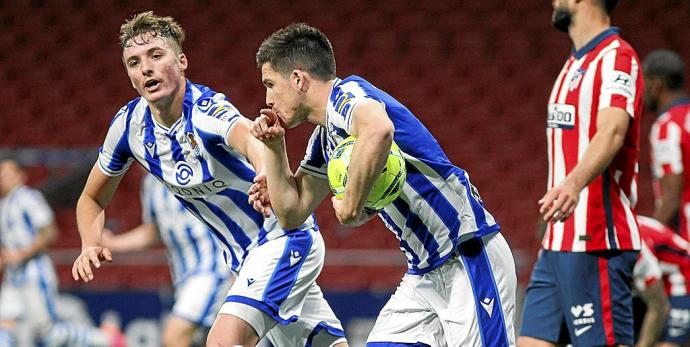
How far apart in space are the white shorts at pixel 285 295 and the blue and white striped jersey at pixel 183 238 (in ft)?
6.53

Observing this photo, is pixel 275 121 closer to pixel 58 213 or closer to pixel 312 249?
pixel 312 249

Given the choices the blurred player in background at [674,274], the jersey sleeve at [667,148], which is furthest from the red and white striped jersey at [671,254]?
the jersey sleeve at [667,148]

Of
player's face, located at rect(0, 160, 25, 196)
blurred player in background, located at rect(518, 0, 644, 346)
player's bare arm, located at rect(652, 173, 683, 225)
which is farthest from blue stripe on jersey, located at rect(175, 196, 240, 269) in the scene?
player's face, located at rect(0, 160, 25, 196)

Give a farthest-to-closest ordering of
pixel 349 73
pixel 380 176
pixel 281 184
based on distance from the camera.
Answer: pixel 349 73
pixel 281 184
pixel 380 176

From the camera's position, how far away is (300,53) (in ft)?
12.3

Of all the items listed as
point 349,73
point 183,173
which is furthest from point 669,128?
point 349,73

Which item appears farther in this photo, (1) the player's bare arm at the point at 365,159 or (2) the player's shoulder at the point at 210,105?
(2) the player's shoulder at the point at 210,105

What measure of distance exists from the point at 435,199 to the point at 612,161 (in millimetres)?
918

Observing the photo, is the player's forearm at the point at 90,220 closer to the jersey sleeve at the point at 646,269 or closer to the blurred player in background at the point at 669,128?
the jersey sleeve at the point at 646,269

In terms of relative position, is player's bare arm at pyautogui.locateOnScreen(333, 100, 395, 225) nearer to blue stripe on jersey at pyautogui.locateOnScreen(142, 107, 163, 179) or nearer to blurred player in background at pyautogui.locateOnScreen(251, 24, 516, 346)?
blurred player in background at pyautogui.locateOnScreen(251, 24, 516, 346)

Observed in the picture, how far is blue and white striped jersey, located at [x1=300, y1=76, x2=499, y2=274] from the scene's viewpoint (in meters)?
3.72

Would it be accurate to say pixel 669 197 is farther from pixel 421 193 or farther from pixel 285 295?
pixel 421 193

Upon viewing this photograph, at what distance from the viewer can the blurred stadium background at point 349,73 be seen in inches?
498

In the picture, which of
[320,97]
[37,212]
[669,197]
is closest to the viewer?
[320,97]
